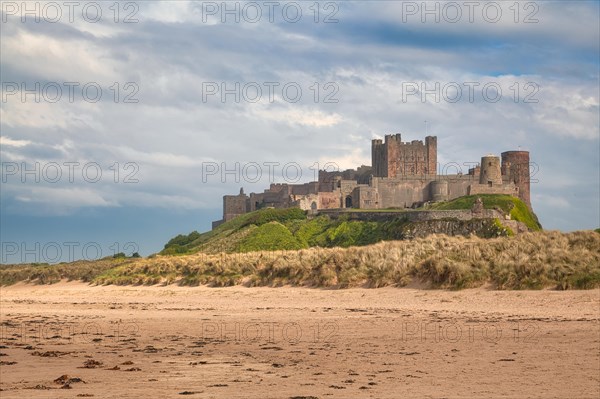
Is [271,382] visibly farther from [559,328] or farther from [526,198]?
[526,198]

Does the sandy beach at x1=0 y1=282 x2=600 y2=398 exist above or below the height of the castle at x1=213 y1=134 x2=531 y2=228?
below

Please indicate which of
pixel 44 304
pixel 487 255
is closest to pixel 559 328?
pixel 487 255

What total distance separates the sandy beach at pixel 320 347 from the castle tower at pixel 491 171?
39530 mm

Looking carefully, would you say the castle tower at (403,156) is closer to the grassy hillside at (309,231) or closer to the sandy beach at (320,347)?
the grassy hillside at (309,231)

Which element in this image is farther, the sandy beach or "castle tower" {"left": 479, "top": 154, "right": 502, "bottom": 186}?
"castle tower" {"left": 479, "top": 154, "right": 502, "bottom": 186}

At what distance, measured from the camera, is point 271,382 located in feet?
38.7

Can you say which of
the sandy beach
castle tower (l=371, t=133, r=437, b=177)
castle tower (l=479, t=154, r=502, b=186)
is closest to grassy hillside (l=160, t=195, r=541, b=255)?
castle tower (l=479, t=154, r=502, b=186)

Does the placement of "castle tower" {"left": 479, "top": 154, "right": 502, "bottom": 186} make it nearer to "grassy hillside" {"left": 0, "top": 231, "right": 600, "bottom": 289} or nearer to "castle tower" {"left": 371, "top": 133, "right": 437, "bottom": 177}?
"castle tower" {"left": 371, "top": 133, "right": 437, "bottom": 177}

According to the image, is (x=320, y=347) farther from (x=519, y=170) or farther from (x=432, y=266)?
(x=519, y=170)

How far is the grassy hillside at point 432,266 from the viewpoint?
21.3m

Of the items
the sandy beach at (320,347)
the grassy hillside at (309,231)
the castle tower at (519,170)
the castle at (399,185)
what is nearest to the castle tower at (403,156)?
the castle at (399,185)

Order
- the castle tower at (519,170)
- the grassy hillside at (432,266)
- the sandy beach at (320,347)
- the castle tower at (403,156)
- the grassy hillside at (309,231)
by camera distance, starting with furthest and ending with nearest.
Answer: the castle tower at (403,156) < the castle tower at (519,170) < the grassy hillside at (309,231) < the grassy hillside at (432,266) < the sandy beach at (320,347)

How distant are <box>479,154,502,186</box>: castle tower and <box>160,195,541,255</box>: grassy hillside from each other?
515 cm

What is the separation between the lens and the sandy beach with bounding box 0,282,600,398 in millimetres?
11359
